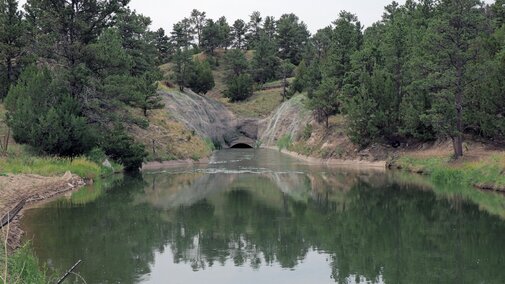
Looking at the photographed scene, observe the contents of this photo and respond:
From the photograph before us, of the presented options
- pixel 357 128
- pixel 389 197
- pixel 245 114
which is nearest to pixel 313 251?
pixel 389 197

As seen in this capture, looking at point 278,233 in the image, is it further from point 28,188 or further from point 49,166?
point 49,166

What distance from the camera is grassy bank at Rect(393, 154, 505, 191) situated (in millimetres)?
38719

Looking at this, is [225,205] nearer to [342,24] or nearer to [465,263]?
[465,263]

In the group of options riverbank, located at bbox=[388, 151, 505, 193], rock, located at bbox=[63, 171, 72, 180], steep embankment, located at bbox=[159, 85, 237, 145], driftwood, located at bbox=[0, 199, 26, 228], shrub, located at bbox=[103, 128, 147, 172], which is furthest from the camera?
steep embankment, located at bbox=[159, 85, 237, 145]

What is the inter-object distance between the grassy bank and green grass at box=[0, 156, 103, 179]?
29.4 meters

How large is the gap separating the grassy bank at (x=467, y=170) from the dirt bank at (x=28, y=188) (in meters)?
30.0

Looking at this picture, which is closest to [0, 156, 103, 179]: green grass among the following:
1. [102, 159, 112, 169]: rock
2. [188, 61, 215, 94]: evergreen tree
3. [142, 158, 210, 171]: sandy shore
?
[102, 159, 112, 169]: rock

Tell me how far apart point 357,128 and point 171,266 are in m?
51.7

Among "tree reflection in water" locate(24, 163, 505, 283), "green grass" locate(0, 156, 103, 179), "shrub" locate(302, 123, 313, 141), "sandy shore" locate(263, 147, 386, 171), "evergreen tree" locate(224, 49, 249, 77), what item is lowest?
"sandy shore" locate(263, 147, 386, 171)

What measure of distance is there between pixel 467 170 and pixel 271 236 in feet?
86.6

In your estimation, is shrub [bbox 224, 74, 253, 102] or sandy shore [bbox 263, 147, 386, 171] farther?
shrub [bbox 224, 74, 253, 102]

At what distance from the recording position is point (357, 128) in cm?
6719

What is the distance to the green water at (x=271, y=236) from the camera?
17.5m

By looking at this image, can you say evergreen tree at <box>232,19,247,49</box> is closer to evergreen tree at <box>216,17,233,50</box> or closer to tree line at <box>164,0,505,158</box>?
evergreen tree at <box>216,17,233,50</box>
